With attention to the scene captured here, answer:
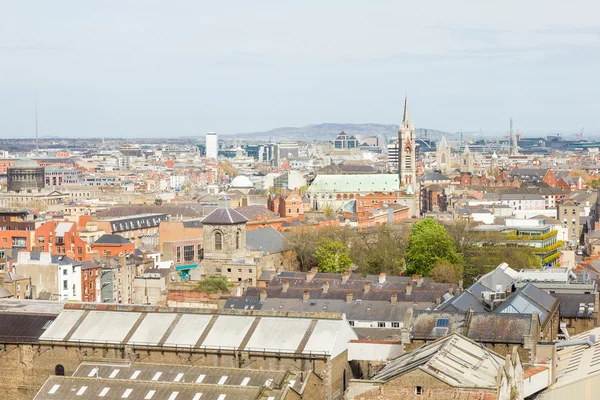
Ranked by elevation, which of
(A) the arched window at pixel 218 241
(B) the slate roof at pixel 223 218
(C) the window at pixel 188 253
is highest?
(B) the slate roof at pixel 223 218

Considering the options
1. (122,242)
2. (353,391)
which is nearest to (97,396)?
(353,391)

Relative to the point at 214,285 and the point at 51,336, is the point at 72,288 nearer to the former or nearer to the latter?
the point at 214,285

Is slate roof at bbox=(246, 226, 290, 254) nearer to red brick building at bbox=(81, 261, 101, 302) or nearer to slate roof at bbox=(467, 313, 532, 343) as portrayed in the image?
red brick building at bbox=(81, 261, 101, 302)


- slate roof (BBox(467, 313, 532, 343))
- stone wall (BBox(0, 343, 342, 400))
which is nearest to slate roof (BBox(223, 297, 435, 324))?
slate roof (BBox(467, 313, 532, 343))

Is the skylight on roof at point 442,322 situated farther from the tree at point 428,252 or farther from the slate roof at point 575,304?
the tree at point 428,252

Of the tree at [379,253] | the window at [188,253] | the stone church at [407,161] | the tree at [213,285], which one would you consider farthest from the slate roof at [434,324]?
the stone church at [407,161]
